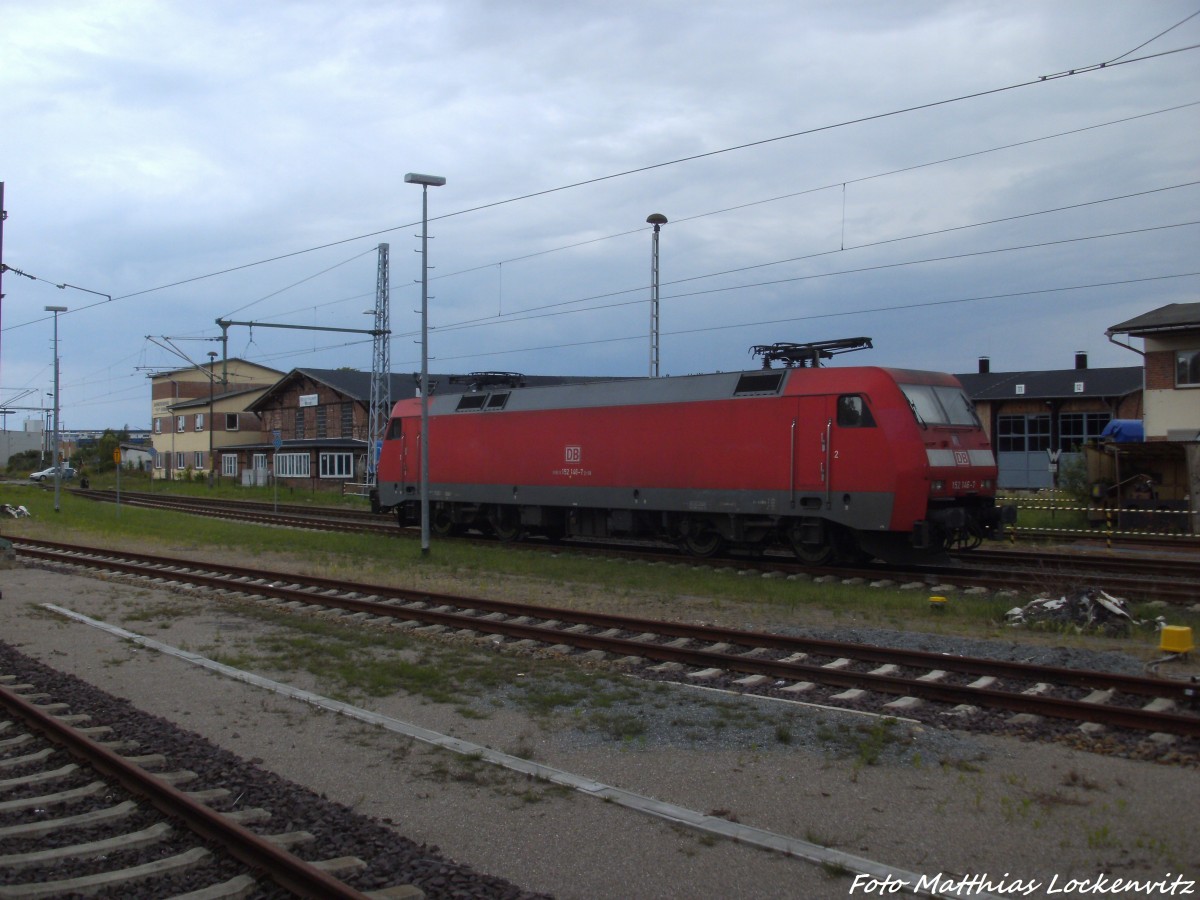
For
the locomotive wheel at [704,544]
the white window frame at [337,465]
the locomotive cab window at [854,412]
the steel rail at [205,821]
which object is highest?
the locomotive cab window at [854,412]

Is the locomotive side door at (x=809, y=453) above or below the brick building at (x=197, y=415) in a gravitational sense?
below

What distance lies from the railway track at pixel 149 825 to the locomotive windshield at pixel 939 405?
38.6ft

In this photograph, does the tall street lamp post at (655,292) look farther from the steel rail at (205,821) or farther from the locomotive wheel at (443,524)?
the steel rail at (205,821)

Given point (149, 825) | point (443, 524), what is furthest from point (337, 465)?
point (149, 825)

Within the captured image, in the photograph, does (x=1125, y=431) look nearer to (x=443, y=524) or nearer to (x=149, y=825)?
(x=443, y=524)

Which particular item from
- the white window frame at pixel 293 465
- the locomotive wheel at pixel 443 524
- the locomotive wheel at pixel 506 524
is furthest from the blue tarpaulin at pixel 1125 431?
the white window frame at pixel 293 465

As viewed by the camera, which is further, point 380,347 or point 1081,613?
point 380,347

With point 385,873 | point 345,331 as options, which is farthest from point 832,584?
point 345,331

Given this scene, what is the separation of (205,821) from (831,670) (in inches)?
216

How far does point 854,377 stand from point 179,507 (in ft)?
103

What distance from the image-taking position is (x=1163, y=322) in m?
27.7

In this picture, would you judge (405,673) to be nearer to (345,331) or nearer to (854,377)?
(854,377)

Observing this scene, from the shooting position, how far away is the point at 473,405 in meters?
22.9

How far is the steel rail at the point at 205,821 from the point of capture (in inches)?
181
